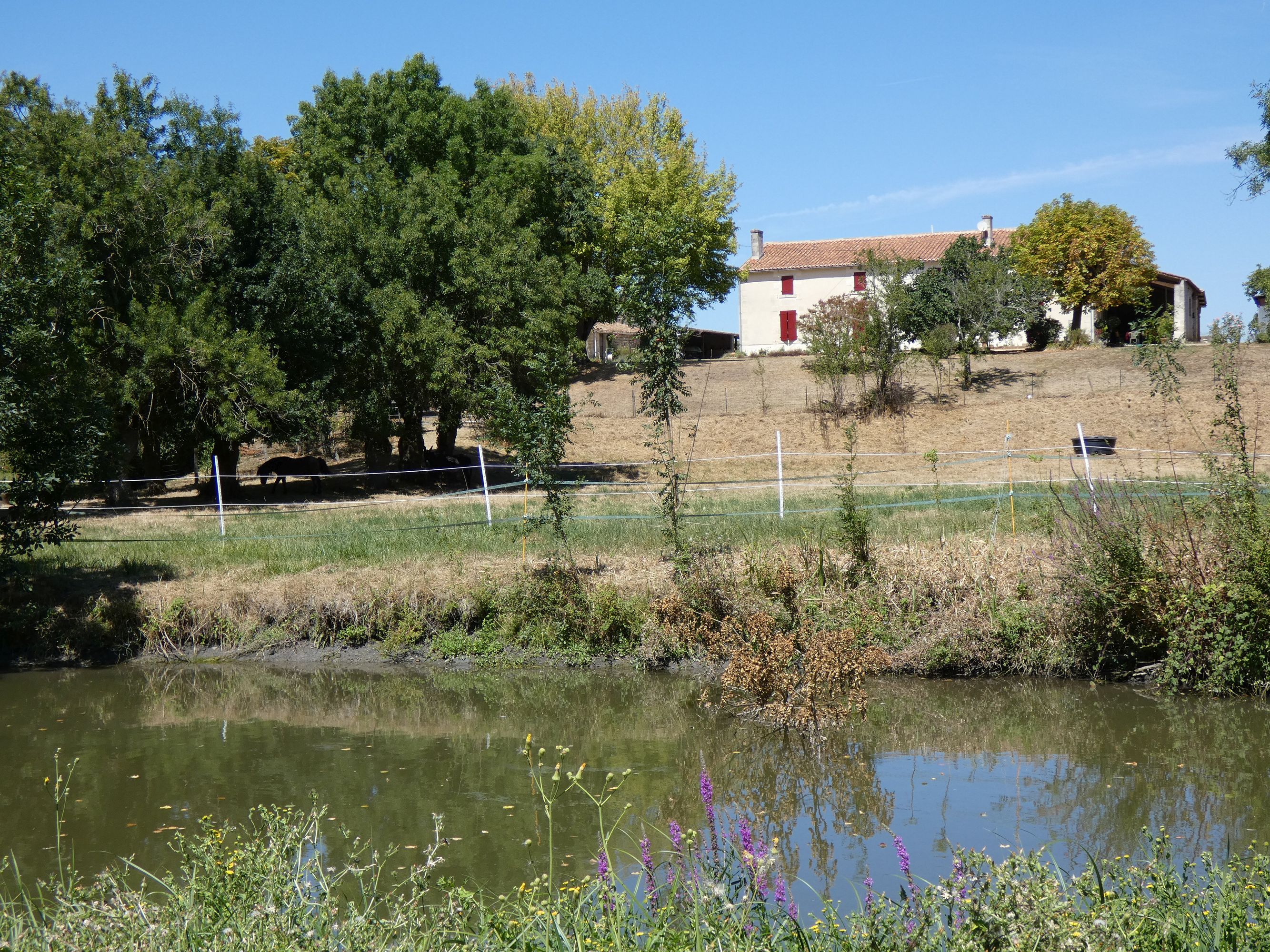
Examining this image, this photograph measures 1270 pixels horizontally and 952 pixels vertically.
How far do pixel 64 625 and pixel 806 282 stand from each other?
1748 inches

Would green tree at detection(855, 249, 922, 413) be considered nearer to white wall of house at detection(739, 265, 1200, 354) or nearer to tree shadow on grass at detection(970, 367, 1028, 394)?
tree shadow on grass at detection(970, 367, 1028, 394)

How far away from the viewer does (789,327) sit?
173 feet

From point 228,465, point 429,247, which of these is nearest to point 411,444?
point 228,465

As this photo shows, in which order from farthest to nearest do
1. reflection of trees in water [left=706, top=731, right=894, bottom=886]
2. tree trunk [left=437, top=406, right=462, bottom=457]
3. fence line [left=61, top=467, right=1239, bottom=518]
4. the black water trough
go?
tree trunk [left=437, top=406, right=462, bottom=457] → the black water trough → fence line [left=61, top=467, right=1239, bottom=518] → reflection of trees in water [left=706, top=731, right=894, bottom=886]

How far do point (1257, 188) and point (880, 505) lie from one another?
1481cm

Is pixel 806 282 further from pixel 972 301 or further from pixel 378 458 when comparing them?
pixel 378 458

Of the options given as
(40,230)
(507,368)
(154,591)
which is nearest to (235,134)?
(507,368)

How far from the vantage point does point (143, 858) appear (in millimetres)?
6965

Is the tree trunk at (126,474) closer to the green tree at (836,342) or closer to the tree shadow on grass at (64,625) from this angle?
the tree shadow on grass at (64,625)

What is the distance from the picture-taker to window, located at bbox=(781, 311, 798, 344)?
2072 inches

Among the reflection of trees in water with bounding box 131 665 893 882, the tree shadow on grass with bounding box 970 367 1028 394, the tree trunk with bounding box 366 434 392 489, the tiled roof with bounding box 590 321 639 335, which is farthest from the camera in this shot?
the tiled roof with bounding box 590 321 639 335

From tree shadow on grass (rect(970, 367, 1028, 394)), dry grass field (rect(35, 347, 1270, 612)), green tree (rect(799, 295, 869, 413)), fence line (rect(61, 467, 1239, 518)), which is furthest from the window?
fence line (rect(61, 467, 1239, 518))

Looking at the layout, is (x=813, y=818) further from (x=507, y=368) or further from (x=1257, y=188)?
(x=1257, y=188)

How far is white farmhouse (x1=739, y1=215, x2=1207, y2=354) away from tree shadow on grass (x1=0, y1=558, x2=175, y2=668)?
Result: 4061 centimetres
